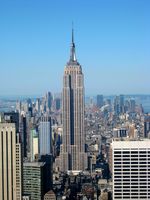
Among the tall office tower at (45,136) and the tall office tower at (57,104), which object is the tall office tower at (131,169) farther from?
the tall office tower at (57,104)

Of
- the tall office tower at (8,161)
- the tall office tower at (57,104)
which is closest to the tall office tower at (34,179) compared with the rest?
the tall office tower at (8,161)

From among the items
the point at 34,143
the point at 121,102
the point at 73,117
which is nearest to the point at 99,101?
the point at 121,102

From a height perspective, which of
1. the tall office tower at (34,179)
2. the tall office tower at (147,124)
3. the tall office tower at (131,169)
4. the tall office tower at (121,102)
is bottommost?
the tall office tower at (34,179)

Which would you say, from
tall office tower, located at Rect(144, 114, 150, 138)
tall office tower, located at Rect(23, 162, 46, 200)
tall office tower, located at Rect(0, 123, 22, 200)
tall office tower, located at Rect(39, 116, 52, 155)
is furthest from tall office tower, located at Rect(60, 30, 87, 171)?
tall office tower, located at Rect(0, 123, 22, 200)

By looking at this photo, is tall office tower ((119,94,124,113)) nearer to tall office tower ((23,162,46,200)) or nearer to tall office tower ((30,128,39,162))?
tall office tower ((30,128,39,162))

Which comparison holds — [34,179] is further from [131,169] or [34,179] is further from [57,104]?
[57,104]
